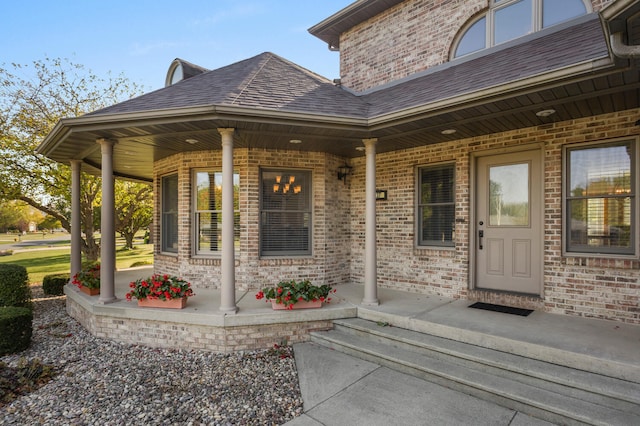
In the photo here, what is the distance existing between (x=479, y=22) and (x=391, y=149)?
243cm

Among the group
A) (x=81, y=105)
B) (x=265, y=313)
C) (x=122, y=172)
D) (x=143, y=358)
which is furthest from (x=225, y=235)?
(x=81, y=105)

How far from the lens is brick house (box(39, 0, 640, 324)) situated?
391 cm

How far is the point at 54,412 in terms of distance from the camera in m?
3.02

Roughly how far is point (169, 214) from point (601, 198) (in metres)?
7.28

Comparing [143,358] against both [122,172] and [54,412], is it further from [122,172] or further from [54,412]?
[122,172]

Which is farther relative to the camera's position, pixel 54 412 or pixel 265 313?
pixel 265 313

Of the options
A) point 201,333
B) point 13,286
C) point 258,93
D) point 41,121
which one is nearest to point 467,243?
point 258,93

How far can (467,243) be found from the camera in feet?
16.9

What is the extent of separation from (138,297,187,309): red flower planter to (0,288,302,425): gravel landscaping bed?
1.84 ft

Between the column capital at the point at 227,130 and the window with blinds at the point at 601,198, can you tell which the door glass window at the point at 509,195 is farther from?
the column capital at the point at 227,130

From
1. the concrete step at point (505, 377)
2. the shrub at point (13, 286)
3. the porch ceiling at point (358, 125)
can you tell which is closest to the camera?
the concrete step at point (505, 377)

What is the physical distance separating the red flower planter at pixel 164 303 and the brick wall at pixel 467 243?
3.25 metres

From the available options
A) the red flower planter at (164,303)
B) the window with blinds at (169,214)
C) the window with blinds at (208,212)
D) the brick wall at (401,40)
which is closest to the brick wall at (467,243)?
the brick wall at (401,40)

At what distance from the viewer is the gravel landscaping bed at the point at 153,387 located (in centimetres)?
295
